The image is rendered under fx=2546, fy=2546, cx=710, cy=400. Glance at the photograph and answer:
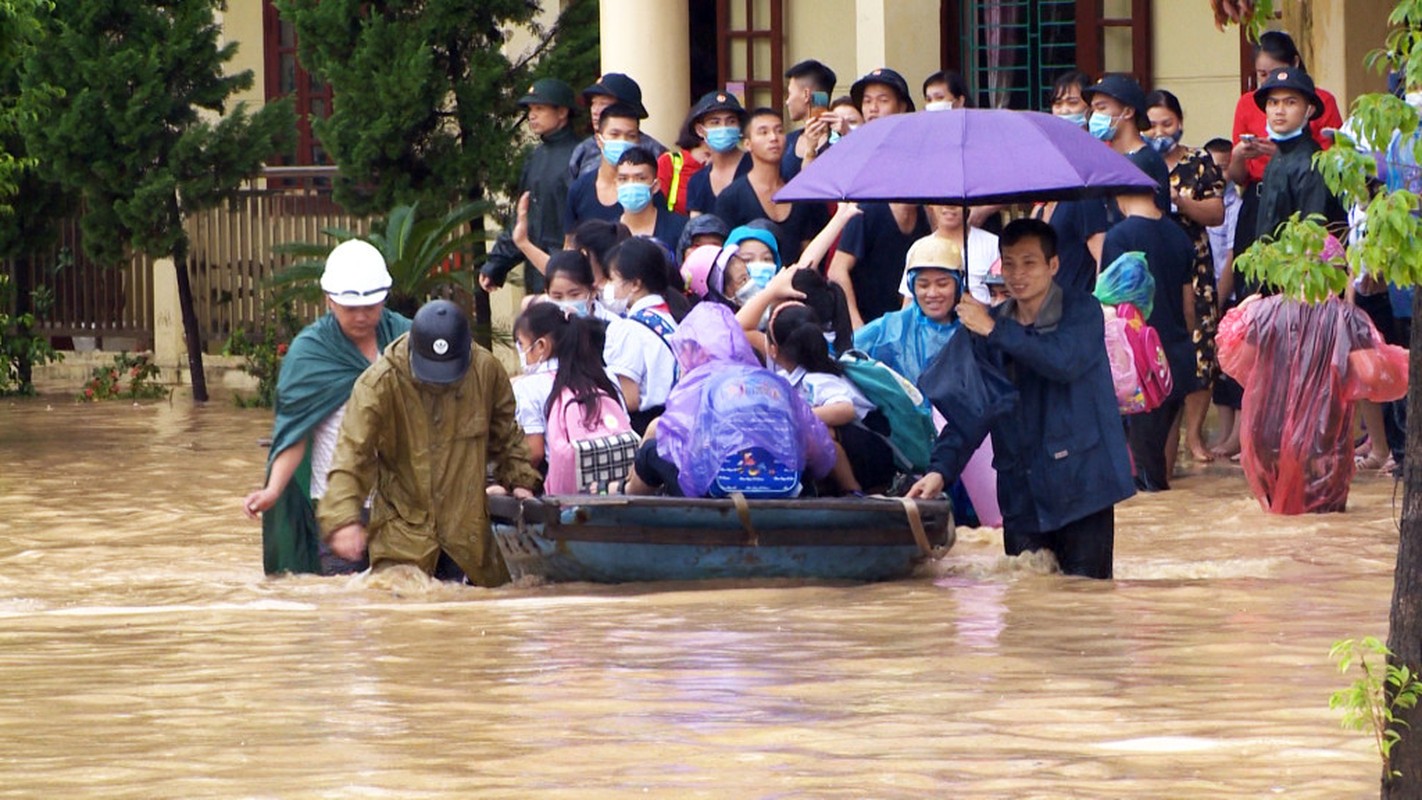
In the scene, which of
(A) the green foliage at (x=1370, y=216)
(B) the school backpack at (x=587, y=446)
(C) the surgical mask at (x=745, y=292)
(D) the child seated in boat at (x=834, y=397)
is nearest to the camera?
(A) the green foliage at (x=1370, y=216)

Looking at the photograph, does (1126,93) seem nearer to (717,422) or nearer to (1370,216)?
(717,422)

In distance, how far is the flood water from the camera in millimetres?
5941

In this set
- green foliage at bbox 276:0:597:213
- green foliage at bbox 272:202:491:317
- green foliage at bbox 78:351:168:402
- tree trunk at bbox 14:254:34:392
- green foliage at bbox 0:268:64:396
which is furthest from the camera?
tree trunk at bbox 14:254:34:392

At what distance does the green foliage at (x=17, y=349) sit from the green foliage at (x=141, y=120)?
3.31 ft

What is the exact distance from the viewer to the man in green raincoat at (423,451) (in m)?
8.91

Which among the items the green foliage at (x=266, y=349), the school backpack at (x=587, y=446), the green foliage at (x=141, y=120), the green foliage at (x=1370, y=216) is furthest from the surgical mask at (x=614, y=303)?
the green foliage at (x=141, y=120)

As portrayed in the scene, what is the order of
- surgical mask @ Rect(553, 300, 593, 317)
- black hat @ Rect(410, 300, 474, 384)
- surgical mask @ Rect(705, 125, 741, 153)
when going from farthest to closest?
surgical mask @ Rect(705, 125, 741, 153) → surgical mask @ Rect(553, 300, 593, 317) → black hat @ Rect(410, 300, 474, 384)

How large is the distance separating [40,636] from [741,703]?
2980 millimetres

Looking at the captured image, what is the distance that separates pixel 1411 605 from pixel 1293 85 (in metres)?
7.21

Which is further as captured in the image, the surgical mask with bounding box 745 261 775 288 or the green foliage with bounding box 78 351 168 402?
the green foliage with bounding box 78 351 168 402

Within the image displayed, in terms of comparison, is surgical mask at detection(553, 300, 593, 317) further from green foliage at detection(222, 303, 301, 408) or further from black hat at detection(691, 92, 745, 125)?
green foliage at detection(222, 303, 301, 408)

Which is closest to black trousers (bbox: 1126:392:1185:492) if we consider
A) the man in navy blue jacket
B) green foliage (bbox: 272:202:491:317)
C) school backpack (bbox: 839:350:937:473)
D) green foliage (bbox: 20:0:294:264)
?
school backpack (bbox: 839:350:937:473)

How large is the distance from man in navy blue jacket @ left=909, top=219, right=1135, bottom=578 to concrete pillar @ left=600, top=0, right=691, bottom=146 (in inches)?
352

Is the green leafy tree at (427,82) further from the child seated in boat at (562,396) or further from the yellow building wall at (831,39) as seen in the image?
A: the child seated in boat at (562,396)
